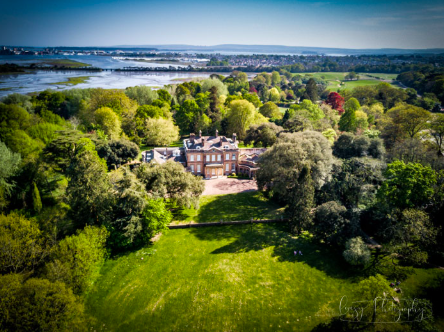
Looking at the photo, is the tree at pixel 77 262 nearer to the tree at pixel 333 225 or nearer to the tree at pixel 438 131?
the tree at pixel 333 225

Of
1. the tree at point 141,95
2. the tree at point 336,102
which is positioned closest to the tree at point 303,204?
the tree at point 336,102

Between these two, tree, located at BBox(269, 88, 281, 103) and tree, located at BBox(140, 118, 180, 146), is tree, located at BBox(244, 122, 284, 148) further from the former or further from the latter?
tree, located at BBox(269, 88, 281, 103)

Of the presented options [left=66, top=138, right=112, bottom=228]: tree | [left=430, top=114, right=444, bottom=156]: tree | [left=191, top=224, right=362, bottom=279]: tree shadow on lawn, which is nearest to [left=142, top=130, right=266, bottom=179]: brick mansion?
[left=191, top=224, right=362, bottom=279]: tree shadow on lawn

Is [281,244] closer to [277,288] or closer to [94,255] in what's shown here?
[277,288]

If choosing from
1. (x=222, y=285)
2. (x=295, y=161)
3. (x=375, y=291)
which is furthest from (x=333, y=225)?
(x=222, y=285)

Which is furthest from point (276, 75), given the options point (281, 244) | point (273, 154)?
point (281, 244)

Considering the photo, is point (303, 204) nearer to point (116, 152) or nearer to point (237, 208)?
point (237, 208)
